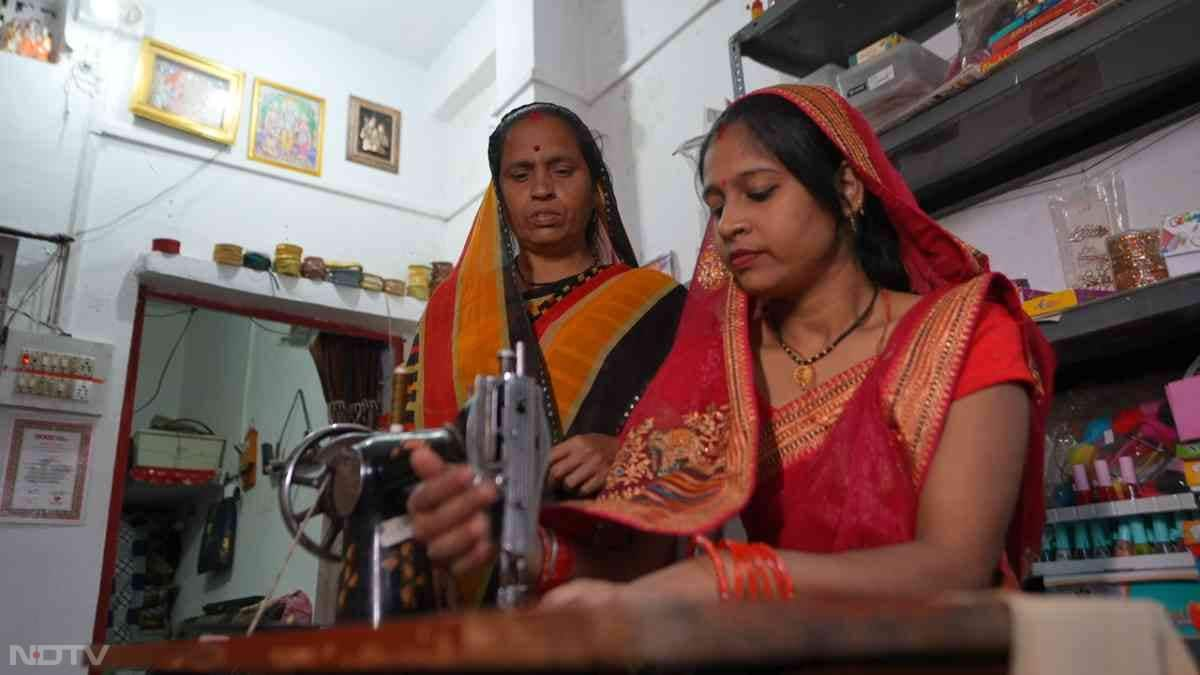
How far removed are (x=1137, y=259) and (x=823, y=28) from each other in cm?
114

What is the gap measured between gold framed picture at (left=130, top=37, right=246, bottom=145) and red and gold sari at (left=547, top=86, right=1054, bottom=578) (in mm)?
4083

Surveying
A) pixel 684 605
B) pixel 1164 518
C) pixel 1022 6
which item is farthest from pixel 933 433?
pixel 1022 6

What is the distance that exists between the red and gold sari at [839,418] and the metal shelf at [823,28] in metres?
1.09

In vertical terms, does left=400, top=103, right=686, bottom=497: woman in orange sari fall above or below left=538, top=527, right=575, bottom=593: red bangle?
above

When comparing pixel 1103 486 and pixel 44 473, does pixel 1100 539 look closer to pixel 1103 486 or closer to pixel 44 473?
pixel 1103 486

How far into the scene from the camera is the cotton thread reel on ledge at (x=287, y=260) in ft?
15.0

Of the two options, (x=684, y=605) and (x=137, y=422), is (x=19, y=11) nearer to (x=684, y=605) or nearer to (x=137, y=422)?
(x=137, y=422)

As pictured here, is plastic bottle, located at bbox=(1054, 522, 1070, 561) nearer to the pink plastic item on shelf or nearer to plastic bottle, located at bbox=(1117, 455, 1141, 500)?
plastic bottle, located at bbox=(1117, 455, 1141, 500)

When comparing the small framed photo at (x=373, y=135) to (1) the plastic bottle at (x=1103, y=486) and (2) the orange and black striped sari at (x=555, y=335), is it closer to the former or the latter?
(2) the orange and black striped sari at (x=555, y=335)

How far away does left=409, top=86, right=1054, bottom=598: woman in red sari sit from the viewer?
95 centimetres

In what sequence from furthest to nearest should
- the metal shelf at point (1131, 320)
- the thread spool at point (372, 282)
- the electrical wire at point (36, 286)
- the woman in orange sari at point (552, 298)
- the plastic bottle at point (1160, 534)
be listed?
1. the thread spool at point (372, 282)
2. the electrical wire at point (36, 286)
3. the woman in orange sari at point (552, 298)
4. the plastic bottle at point (1160, 534)
5. the metal shelf at point (1131, 320)

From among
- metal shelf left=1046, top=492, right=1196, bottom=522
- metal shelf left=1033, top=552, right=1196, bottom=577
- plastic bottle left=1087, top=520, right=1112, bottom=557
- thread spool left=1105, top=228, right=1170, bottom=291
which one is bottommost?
metal shelf left=1033, top=552, right=1196, bottom=577

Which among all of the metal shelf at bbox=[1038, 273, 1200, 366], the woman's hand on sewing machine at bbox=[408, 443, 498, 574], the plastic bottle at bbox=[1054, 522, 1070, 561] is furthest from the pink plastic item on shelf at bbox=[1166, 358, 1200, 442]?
→ the woman's hand on sewing machine at bbox=[408, 443, 498, 574]

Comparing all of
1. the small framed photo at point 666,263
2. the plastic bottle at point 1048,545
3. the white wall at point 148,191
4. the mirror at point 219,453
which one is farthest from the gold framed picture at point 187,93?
the plastic bottle at point 1048,545
